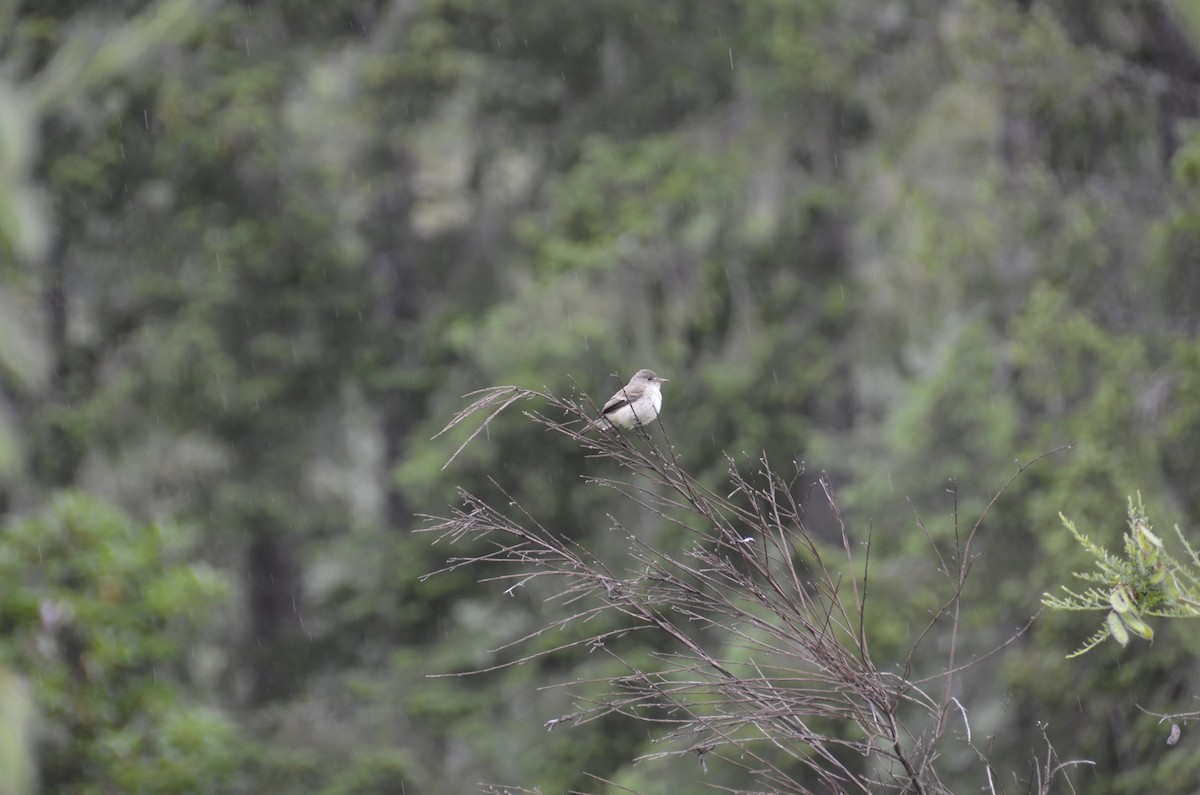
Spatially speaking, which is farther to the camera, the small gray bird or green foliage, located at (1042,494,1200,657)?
the small gray bird

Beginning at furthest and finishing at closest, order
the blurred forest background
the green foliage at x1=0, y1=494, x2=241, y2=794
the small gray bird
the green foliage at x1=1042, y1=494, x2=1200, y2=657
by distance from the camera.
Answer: the blurred forest background, the green foliage at x1=0, y1=494, x2=241, y2=794, the small gray bird, the green foliage at x1=1042, y1=494, x2=1200, y2=657

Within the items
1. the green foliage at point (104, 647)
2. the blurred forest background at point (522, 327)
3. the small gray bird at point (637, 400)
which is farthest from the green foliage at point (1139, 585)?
the green foliage at point (104, 647)

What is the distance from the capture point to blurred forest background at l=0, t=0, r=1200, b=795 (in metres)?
7.08

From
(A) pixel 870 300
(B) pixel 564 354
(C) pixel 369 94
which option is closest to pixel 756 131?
(A) pixel 870 300

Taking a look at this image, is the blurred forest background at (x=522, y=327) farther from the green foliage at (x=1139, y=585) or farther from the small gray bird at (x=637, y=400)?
the green foliage at (x=1139, y=585)

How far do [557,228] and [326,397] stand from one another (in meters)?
2.91

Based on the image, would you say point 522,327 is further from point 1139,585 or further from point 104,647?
point 1139,585

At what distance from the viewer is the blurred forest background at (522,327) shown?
23.2 feet

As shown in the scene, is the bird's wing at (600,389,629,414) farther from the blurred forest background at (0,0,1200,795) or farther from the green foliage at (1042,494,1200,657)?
the blurred forest background at (0,0,1200,795)

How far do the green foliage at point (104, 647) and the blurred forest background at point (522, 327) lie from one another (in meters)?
0.02

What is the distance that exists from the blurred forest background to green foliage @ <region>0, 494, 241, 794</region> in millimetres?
21

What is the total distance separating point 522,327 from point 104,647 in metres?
4.21

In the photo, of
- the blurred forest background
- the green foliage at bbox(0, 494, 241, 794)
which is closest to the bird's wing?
the blurred forest background

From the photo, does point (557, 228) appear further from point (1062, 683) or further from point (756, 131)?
point (1062, 683)
